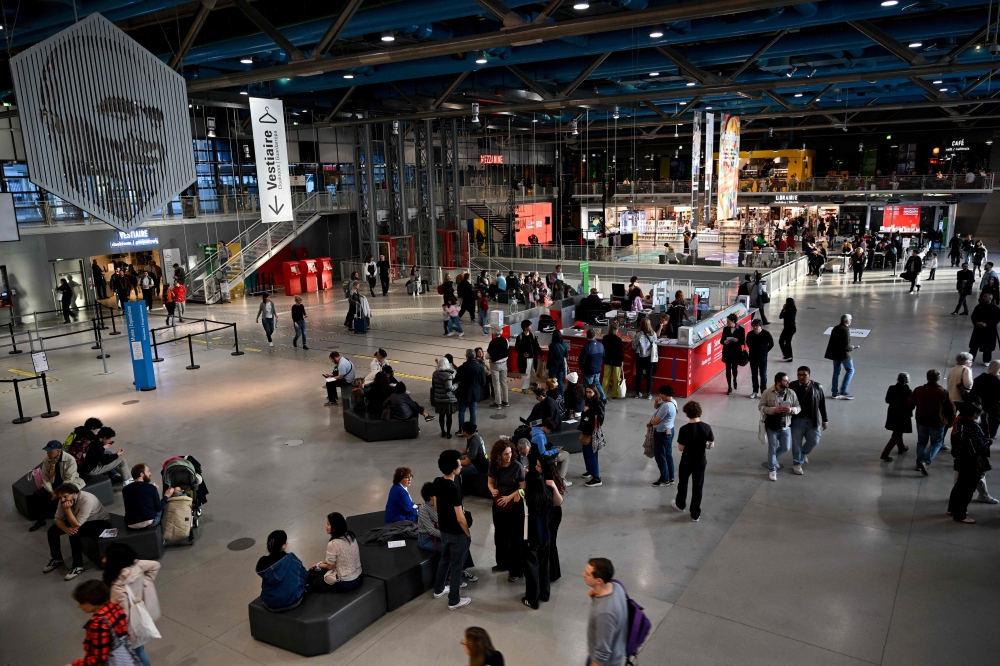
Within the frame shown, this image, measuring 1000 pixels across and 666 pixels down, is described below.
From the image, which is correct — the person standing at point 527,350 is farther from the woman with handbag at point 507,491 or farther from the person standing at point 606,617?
the person standing at point 606,617

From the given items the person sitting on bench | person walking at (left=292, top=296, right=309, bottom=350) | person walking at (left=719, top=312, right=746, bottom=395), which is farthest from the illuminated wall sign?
person walking at (left=719, top=312, right=746, bottom=395)

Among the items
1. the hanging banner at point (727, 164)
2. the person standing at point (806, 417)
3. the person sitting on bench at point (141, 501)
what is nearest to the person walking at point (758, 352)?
the person standing at point (806, 417)

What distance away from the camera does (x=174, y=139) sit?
35.6 feet

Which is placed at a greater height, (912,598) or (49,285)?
(49,285)

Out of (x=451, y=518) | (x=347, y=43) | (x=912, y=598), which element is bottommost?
(x=912, y=598)

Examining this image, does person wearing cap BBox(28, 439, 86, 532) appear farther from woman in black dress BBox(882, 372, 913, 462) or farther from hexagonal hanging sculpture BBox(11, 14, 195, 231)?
woman in black dress BBox(882, 372, 913, 462)

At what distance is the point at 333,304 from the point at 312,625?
19476 mm

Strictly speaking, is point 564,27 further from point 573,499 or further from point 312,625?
point 312,625

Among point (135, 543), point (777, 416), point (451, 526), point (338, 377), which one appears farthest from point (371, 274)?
point (451, 526)

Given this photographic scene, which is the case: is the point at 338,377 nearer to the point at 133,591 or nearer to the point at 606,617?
the point at 133,591

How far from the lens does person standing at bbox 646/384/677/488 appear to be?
8.05m

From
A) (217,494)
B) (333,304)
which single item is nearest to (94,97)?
(217,494)

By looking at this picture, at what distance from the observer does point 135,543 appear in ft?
23.4

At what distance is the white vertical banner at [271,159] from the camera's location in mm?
12852
